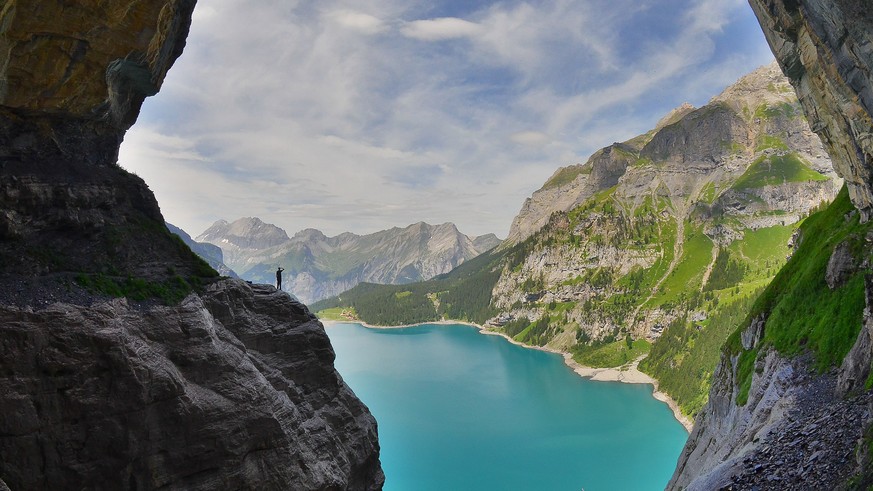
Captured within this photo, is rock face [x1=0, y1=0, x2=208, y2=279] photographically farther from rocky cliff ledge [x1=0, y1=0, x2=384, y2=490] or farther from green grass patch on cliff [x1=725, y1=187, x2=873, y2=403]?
green grass patch on cliff [x1=725, y1=187, x2=873, y2=403]

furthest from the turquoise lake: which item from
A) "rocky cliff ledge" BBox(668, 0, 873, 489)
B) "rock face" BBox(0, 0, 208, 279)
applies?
"rock face" BBox(0, 0, 208, 279)

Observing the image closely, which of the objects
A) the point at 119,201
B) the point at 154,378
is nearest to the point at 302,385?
the point at 154,378

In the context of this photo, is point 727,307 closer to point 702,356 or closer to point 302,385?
point 702,356

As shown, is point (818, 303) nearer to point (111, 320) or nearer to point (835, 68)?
point (835, 68)

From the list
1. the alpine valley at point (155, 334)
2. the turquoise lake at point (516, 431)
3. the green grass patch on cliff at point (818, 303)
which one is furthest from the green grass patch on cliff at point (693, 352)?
the alpine valley at point (155, 334)

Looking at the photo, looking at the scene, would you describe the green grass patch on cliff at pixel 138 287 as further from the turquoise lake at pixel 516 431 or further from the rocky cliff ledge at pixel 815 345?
the turquoise lake at pixel 516 431

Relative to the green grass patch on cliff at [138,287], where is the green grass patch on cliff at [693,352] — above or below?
below
